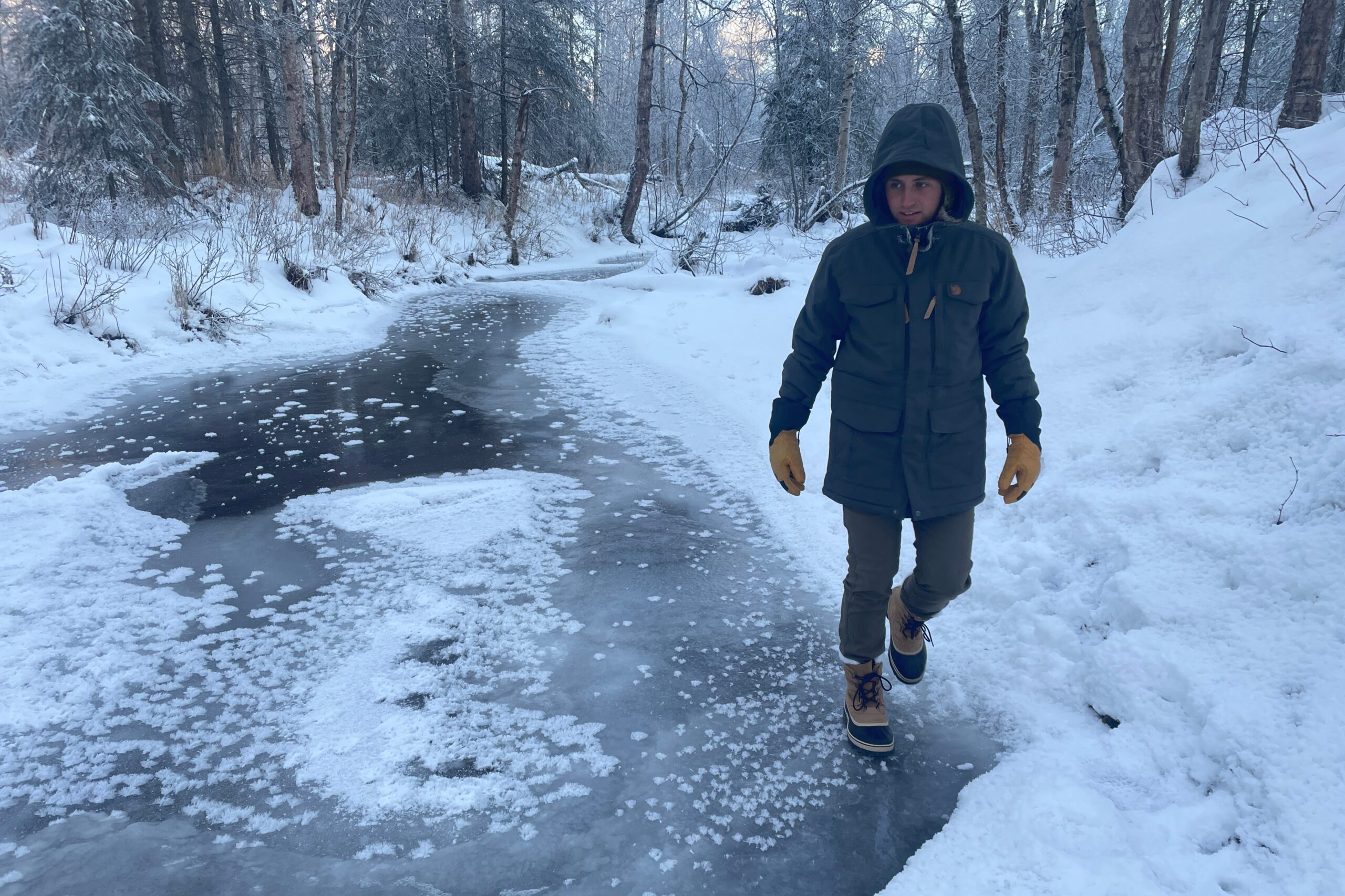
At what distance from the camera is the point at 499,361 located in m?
8.20

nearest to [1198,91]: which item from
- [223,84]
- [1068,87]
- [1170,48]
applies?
[1170,48]

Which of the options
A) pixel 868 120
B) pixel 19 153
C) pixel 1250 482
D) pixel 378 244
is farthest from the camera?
pixel 868 120

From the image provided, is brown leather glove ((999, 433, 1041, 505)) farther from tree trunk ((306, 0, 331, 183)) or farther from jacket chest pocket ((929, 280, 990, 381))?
tree trunk ((306, 0, 331, 183))

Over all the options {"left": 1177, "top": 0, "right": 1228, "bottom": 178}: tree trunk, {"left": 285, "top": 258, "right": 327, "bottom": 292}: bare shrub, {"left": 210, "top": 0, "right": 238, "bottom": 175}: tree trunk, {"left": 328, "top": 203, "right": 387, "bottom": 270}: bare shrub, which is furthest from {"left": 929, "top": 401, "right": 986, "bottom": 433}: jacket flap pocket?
{"left": 210, "top": 0, "right": 238, "bottom": 175}: tree trunk

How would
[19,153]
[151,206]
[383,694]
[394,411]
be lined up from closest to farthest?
[383,694], [394,411], [151,206], [19,153]

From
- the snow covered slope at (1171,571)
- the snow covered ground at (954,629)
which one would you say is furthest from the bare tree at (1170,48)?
the snow covered ground at (954,629)

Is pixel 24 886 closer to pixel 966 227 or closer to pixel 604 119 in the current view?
pixel 966 227

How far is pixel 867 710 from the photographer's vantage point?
7.90 ft

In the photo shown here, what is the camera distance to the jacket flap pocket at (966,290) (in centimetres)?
220

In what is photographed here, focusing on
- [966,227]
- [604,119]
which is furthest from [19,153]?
[604,119]

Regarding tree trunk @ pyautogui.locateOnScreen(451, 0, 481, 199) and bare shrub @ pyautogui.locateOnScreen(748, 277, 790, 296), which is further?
tree trunk @ pyautogui.locateOnScreen(451, 0, 481, 199)

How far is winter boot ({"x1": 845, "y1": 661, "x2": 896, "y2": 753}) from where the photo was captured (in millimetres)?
2369

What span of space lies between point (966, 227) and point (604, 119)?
1682 inches

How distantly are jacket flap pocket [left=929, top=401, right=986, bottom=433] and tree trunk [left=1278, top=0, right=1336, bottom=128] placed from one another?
6411 mm
